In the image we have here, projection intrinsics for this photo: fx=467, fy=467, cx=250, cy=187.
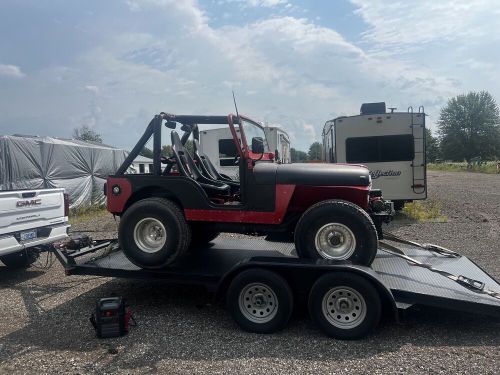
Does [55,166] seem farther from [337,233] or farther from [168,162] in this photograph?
[337,233]

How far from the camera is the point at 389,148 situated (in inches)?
468

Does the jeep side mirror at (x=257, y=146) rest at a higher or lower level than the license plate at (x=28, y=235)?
higher

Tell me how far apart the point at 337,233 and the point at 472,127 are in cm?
6706

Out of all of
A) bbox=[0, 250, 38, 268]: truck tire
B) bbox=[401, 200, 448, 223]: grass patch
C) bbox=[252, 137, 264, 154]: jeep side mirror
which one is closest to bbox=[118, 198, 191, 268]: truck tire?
bbox=[252, 137, 264, 154]: jeep side mirror

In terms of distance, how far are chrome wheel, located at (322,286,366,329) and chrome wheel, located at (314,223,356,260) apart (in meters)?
0.48

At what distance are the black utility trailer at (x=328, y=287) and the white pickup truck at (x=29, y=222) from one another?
1.79 m

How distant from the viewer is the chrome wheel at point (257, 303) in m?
4.88

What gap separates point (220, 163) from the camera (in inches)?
487

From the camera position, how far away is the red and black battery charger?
4.74m

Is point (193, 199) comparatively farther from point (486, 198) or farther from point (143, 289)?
point (486, 198)

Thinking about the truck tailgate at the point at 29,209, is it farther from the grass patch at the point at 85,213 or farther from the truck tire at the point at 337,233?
the grass patch at the point at 85,213

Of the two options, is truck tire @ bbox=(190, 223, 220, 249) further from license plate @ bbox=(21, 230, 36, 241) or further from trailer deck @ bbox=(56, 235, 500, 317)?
license plate @ bbox=(21, 230, 36, 241)

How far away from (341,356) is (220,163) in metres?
8.54

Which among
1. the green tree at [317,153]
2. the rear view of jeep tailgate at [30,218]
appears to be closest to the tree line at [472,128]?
the green tree at [317,153]
